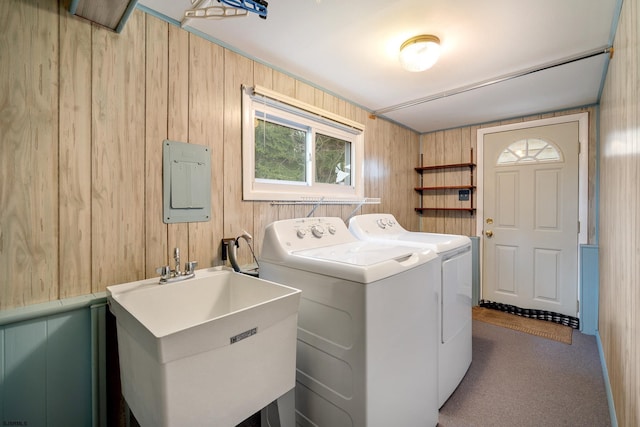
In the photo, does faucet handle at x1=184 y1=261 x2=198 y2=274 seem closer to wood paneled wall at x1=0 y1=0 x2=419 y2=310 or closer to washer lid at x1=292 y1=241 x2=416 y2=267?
wood paneled wall at x1=0 y1=0 x2=419 y2=310

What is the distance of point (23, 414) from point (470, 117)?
12.9ft

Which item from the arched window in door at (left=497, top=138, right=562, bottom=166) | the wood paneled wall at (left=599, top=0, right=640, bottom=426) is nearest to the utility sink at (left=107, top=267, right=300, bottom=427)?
the wood paneled wall at (left=599, top=0, right=640, bottom=426)

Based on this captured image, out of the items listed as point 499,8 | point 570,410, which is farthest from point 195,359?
point 570,410

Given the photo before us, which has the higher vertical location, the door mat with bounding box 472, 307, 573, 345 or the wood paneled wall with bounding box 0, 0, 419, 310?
the wood paneled wall with bounding box 0, 0, 419, 310

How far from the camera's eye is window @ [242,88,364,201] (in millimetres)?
1824

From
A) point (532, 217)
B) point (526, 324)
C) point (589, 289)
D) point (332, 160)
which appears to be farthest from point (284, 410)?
point (532, 217)

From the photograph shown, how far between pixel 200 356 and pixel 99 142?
107 centimetres

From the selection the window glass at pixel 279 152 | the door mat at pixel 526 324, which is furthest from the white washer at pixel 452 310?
the door mat at pixel 526 324

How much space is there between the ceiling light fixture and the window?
2.48 feet

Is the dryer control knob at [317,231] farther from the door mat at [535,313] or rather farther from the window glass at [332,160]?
the door mat at [535,313]

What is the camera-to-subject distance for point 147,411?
88 centimetres

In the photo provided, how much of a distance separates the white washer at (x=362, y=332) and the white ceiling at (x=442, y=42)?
1.12m

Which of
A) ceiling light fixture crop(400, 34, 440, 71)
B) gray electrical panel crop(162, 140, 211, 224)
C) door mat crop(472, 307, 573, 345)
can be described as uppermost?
ceiling light fixture crop(400, 34, 440, 71)

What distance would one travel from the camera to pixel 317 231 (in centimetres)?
175
